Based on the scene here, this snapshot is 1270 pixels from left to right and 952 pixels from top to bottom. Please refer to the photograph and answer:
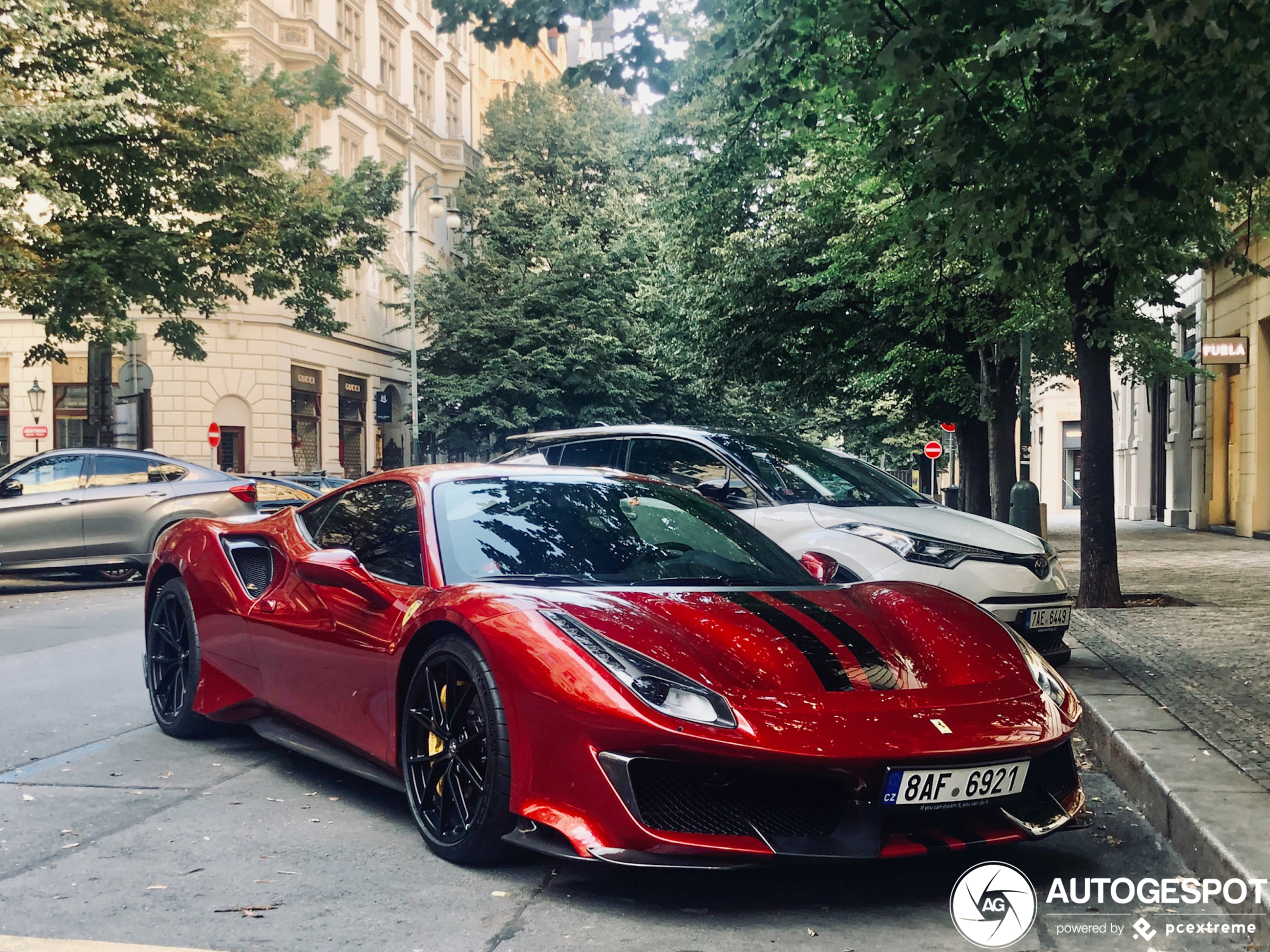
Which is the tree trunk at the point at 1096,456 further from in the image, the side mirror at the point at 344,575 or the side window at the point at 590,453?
the side mirror at the point at 344,575

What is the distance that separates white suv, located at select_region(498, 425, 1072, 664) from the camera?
25.3 ft

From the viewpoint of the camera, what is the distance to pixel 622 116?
46.2 meters

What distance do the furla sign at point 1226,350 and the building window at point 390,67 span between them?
2999 cm

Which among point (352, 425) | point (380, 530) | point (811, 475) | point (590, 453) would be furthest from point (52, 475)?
point (352, 425)

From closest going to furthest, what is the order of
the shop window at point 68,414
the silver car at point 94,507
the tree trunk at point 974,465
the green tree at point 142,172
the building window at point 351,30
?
the silver car at point 94,507, the green tree at point 142,172, the tree trunk at point 974,465, the shop window at point 68,414, the building window at point 351,30

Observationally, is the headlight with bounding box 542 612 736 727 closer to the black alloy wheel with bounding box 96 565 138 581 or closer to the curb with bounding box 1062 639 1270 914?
the curb with bounding box 1062 639 1270 914

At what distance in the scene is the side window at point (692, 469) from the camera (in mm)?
8633

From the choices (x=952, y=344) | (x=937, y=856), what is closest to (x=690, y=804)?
(x=937, y=856)

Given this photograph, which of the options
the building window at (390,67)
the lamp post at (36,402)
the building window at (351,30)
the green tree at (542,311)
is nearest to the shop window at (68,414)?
the lamp post at (36,402)

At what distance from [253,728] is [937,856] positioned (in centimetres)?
277

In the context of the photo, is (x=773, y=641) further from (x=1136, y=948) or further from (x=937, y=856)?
(x=1136, y=948)

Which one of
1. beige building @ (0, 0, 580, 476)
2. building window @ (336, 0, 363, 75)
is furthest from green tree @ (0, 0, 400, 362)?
building window @ (336, 0, 363, 75)

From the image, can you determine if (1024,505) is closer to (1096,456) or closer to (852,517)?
(1096,456)

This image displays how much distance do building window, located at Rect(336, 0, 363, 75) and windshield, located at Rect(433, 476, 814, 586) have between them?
3926cm
